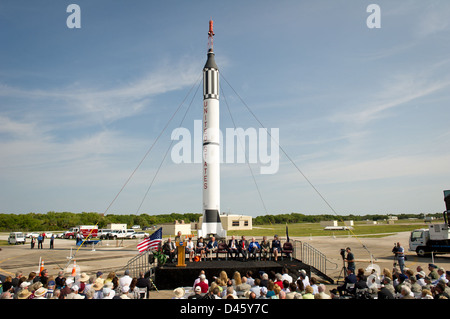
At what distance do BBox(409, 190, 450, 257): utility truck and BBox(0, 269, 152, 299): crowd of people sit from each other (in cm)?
2047

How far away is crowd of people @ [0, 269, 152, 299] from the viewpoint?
7523 millimetres

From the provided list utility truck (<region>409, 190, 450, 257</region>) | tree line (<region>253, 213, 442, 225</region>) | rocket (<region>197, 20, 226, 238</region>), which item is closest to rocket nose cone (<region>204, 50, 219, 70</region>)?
rocket (<region>197, 20, 226, 238</region>)

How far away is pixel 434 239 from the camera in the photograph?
2194cm

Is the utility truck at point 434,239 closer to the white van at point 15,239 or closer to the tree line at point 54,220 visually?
the white van at point 15,239

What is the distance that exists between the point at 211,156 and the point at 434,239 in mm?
16632

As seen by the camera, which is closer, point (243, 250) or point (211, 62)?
point (243, 250)

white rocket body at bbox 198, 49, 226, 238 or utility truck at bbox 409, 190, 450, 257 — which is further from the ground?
white rocket body at bbox 198, 49, 226, 238

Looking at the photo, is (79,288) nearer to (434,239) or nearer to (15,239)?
(434,239)

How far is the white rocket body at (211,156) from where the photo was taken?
2527 cm

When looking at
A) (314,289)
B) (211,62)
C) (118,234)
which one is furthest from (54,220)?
(314,289)

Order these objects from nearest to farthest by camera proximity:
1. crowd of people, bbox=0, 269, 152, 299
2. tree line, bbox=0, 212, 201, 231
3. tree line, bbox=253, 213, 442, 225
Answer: crowd of people, bbox=0, 269, 152, 299 → tree line, bbox=0, 212, 201, 231 → tree line, bbox=253, 213, 442, 225

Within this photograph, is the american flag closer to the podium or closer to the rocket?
the podium
